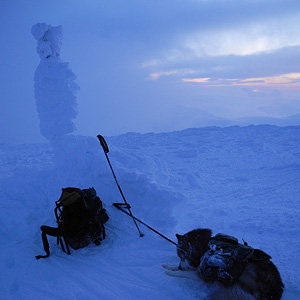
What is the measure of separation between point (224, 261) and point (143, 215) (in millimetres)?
2920

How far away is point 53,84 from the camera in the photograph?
852 cm

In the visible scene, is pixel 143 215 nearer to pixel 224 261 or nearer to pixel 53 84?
pixel 224 261

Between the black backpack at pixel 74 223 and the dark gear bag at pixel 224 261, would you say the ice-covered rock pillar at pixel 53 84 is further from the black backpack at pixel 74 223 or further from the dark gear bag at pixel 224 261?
the dark gear bag at pixel 224 261

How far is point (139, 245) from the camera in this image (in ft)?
14.9

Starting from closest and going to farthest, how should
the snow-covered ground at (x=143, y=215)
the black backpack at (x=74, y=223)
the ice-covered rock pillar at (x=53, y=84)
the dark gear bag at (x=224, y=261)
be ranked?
the dark gear bag at (x=224, y=261) → the snow-covered ground at (x=143, y=215) → the black backpack at (x=74, y=223) → the ice-covered rock pillar at (x=53, y=84)

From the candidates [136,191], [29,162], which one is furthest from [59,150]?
[29,162]

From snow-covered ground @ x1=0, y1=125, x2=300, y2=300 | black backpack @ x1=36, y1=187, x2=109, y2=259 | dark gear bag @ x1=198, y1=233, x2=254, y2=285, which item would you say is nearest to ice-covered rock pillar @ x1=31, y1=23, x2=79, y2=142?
snow-covered ground @ x1=0, y1=125, x2=300, y2=300

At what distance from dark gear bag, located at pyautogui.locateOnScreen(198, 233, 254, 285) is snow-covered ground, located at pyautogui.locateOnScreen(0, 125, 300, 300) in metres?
0.45

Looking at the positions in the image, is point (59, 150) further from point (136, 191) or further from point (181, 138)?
point (181, 138)

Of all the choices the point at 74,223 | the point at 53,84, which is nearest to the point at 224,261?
the point at 74,223

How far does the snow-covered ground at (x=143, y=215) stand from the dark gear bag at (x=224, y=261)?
0.45m

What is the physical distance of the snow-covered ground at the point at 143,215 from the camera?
355 centimetres

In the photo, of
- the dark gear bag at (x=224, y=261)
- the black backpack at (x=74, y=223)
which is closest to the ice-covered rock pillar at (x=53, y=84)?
the black backpack at (x=74, y=223)

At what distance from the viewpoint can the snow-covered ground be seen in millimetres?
3555
